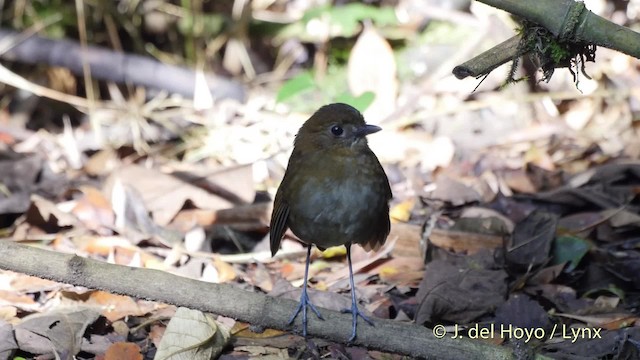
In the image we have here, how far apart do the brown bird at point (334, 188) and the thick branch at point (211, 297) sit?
35 cm

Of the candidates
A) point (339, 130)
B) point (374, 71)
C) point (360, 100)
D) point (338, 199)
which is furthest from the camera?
point (374, 71)

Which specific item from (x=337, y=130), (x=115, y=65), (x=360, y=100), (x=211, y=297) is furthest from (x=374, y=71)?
(x=211, y=297)

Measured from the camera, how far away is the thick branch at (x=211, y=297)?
2.68 metres

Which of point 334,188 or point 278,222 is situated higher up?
point 334,188

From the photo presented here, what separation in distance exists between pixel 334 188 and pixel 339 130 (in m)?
0.26

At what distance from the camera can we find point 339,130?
3.33 m

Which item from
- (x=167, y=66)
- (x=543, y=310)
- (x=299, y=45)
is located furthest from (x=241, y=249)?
(x=299, y=45)

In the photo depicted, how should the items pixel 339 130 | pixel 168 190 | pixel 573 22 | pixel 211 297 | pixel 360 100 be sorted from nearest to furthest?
pixel 573 22 → pixel 211 297 → pixel 339 130 → pixel 168 190 → pixel 360 100

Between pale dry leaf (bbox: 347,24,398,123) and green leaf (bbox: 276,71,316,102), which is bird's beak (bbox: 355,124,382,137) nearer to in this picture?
green leaf (bbox: 276,71,316,102)

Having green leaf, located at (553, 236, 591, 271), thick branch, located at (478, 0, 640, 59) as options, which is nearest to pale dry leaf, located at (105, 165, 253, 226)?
green leaf, located at (553, 236, 591, 271)

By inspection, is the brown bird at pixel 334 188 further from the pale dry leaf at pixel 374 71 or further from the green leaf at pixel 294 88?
the pale dry leaf at pixel 374 71

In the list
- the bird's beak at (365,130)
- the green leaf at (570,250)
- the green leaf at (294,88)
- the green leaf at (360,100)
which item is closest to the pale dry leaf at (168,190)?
the green leaf at (294,88)

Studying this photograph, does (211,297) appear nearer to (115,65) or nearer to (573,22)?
(573,22)

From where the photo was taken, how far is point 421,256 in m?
3.96
